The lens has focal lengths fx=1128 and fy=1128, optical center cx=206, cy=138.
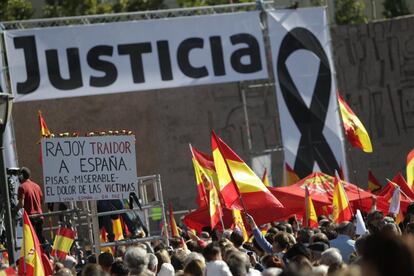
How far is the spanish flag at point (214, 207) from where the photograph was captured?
45.8 feet

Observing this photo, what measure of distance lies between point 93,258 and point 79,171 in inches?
35.8

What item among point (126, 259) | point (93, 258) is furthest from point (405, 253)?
point (93, 258)

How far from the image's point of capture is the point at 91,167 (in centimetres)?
1153

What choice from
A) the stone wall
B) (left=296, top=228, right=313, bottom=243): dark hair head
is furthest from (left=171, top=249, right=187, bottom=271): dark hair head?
the stone wall

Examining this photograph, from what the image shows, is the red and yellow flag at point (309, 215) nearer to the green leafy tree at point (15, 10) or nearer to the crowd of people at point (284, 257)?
the crowd of people at point (284, 257)

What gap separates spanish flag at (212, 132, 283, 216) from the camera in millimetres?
12656

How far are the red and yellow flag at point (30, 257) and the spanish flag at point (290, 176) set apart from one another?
36.1ft

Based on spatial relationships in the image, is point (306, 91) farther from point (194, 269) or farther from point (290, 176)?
point (194, 269)

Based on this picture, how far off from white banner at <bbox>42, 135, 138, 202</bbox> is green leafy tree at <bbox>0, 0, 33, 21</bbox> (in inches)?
871

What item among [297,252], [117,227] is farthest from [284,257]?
[117,227]

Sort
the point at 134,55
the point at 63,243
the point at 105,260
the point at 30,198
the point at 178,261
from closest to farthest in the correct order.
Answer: the point at 105,260 < the point at 178,261 < the point at 63,243 < the point at 30,198 < the point at 134,55

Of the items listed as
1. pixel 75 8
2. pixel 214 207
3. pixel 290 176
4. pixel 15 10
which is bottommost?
pixel 290 176

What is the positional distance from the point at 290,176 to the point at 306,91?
176 centimetres

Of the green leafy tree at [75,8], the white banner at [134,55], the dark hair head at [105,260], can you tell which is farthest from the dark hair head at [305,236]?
the green leafy tree at [75,8]
